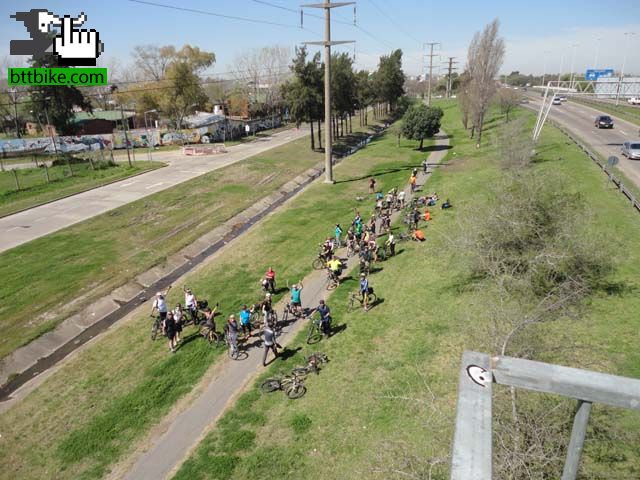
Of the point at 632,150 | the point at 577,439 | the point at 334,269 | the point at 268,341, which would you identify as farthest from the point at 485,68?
the point at 577,439

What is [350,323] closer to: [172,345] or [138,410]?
[172,345]

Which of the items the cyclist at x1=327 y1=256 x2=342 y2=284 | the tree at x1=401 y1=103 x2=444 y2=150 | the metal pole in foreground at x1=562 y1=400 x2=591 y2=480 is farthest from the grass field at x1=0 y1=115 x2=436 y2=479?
the tree at x1=401 y1=103 x2=444 y2=150

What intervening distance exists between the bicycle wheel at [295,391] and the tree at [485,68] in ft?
161

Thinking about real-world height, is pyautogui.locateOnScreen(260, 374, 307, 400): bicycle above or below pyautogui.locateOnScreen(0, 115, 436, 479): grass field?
above

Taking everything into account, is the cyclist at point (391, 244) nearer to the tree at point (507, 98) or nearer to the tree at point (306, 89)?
the tree at point (306, 89)

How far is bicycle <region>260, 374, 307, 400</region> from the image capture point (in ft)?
47.1

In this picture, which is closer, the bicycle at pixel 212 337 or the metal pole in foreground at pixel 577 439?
the metal pole in foreground at pixel 577 439

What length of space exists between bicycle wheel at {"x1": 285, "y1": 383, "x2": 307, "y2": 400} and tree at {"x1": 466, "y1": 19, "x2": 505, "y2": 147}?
161 ft

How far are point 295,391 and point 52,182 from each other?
138 ft

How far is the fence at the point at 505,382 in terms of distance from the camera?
3.06m

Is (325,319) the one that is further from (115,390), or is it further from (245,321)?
(115,390)

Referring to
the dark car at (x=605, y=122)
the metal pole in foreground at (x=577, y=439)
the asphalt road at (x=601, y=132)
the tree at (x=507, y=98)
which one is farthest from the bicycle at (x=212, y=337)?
the tree at (x=507, y=98)

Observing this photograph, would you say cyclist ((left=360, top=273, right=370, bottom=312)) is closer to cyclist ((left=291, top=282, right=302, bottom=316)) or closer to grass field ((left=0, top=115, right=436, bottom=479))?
cyclist ((left=291, top=282, right=302, bottom=316))

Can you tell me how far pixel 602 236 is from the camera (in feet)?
57.6
